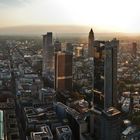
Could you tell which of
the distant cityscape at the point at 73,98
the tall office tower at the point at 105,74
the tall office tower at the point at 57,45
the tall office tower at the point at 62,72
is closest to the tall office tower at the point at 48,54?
the distant cityscape at the point at 73,98

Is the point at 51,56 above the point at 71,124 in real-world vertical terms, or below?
above

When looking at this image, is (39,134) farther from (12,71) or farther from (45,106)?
(12,71)

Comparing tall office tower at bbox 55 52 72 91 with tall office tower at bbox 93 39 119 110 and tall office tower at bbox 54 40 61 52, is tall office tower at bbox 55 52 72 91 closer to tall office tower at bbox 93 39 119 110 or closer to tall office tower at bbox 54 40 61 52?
tall office tower at bbox 54 40 61 52

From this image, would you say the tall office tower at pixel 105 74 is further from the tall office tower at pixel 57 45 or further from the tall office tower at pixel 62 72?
the tall office tower at pixel 57 45

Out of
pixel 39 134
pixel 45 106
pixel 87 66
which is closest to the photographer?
pixel 39 134

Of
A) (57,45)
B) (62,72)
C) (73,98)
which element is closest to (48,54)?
(57,45)

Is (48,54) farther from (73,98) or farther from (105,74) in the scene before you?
(105,74)

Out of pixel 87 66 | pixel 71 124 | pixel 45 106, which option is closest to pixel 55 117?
pixel 71 124

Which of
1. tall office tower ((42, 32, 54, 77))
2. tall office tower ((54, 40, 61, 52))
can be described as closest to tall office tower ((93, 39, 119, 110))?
tall office tower ((42, 32, 54, 77))
